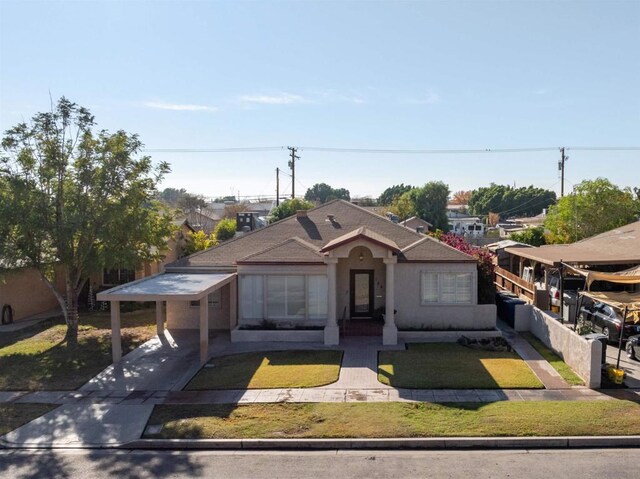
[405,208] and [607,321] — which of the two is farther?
[405,208]

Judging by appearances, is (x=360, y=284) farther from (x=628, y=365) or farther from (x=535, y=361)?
(x=628, y=365)

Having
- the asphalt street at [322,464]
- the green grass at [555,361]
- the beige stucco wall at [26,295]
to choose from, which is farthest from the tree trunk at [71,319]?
the green grass at [555,361]

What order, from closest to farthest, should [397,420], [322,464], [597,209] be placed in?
[322,464], [397,420], [597,209]

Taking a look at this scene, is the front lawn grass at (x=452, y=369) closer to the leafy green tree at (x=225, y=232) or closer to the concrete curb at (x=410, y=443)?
the concrete curb at (x=410, y=443)

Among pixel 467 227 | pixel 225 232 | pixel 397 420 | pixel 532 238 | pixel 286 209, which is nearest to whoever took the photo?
pixel 397 420

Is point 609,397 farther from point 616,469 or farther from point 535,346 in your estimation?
point 535,346


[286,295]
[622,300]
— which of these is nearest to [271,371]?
[286,295]
